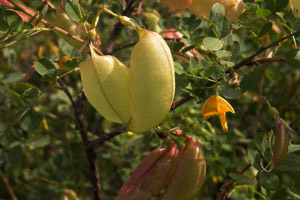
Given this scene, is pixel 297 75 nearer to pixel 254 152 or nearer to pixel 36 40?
pixel 254 152

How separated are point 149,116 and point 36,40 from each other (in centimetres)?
178

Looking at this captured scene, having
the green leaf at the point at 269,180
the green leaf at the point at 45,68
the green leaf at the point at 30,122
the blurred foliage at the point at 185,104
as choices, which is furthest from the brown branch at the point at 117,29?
the green leaf at the point at 269,180

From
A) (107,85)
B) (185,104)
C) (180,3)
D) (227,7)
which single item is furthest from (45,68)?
(185,104)

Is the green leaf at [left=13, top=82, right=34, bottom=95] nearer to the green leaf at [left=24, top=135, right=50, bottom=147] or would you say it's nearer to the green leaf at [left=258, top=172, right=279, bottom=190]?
the green leaf at [left=24, top=135, right=50, bottom=147]

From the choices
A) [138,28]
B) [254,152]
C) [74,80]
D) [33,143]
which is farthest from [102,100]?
[74,80]

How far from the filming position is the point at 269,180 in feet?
2.80

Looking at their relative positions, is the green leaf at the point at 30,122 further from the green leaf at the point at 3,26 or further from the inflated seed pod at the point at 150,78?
the inflated seed pod at the point at 150,78

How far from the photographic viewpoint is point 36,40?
90.9 inches

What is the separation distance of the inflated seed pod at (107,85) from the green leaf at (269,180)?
36 cm

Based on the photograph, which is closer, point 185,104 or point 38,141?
point 38,141

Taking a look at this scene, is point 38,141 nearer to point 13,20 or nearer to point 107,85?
point 13,20

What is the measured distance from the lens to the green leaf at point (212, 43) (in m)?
0.90

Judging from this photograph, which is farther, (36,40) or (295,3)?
(36,40)

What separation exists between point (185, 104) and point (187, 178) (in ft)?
2.20
